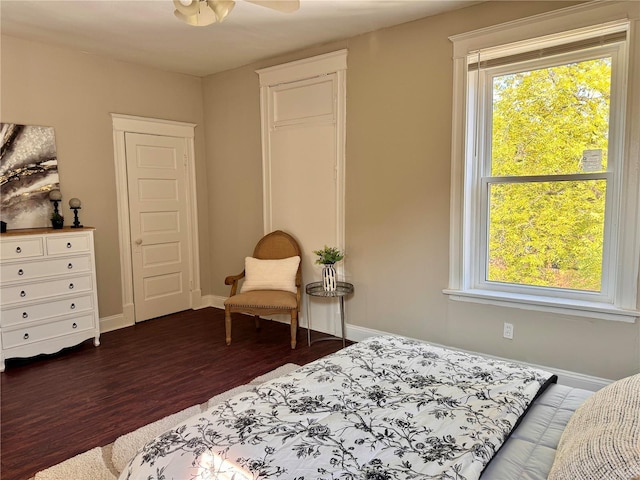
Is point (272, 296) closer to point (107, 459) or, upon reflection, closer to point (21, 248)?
point (107, 459)

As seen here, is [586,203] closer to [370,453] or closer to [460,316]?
[460,316]

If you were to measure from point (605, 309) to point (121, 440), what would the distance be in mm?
3014

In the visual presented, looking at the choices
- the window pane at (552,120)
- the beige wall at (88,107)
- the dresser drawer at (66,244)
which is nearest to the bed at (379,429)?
the window pane at (552,120)

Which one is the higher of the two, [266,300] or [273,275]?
[273,275]

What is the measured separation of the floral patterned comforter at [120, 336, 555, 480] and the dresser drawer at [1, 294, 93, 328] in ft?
8.67

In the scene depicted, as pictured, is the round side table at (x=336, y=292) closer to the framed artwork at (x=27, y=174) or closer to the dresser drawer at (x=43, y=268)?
the dresser drawer at (x=43, y=268)

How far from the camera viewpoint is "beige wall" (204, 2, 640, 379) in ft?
9.68

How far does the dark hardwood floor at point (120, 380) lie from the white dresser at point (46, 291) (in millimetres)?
198

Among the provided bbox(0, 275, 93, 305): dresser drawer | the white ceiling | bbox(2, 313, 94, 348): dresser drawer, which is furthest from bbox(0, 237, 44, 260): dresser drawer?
the white ceiling

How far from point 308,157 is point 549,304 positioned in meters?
2.45

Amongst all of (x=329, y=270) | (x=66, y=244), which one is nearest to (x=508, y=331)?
(x=329, y=270)

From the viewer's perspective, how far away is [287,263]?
418cm

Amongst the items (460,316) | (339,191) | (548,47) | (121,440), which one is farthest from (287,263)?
(548,47)

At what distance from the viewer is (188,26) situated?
358 cm
